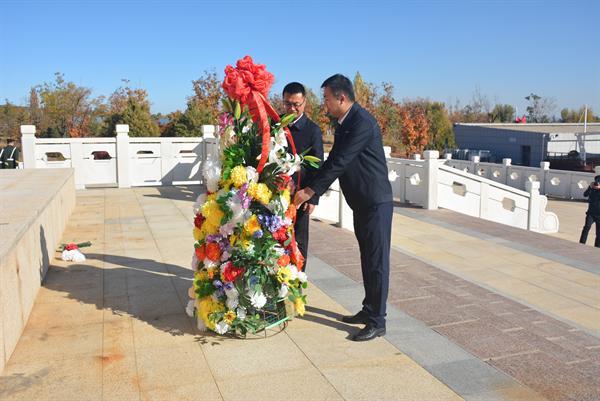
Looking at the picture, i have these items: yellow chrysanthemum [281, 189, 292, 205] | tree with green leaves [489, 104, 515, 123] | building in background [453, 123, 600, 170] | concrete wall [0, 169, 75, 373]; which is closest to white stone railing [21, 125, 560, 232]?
concrete wall [0, 169, 75, 373]

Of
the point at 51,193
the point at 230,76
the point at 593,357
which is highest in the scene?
the point at 230,76

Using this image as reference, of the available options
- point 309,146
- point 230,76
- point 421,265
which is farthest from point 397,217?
point 230,76

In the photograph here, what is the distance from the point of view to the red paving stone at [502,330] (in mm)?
3393

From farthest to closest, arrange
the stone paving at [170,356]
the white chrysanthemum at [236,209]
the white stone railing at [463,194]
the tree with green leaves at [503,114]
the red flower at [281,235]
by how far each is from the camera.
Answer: the tree with green leaves at [503,114], the white stone railing at [463,194], the red flower at [281,235], the white chrysanthemum at [236,209], the stone paving at [170,356]

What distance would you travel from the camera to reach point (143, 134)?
2273 cm

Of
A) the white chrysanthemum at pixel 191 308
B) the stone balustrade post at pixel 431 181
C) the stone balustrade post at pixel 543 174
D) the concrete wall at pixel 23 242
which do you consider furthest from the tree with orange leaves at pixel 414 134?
the white chrysanthemum at pixel 191 308

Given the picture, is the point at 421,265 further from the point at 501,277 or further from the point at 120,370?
the point at 120,370

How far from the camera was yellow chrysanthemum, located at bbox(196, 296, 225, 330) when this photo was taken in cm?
394

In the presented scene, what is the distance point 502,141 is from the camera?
108ft

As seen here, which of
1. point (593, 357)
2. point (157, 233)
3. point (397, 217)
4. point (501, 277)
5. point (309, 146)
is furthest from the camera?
point (397, 217)

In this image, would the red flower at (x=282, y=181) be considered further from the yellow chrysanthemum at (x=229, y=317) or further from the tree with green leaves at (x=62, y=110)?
the tree with green leaves at (x=62, y=110)

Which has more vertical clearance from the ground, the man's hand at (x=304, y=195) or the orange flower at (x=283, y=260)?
the man's hand at (x=304, y=195)

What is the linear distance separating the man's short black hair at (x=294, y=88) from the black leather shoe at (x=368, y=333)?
75.2 inches

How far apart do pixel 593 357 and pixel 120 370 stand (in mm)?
3182
